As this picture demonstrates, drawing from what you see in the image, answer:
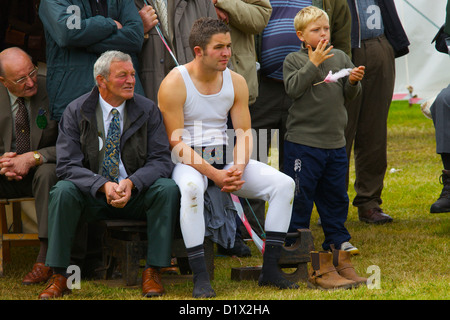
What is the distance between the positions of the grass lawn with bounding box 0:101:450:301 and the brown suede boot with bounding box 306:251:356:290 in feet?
0.25

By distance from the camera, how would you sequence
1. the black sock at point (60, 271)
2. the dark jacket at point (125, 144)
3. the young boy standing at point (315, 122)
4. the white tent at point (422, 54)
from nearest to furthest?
the black sock at point (60, 271)
the dark jacket at point (125, 144)
the young boy standing at point (315, 122)
the white tent at point (422, 54)

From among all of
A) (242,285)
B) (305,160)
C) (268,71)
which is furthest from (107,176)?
(268,71)

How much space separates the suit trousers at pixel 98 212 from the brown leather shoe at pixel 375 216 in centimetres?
278

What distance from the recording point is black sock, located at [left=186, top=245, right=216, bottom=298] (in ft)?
14.2

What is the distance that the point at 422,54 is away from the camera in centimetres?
1255

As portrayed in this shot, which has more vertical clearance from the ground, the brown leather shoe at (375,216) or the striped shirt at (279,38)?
the striped shirt at (279,38)

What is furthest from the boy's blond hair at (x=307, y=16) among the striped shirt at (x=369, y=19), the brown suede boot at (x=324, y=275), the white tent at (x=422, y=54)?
the white tent at (x=422, y=54)

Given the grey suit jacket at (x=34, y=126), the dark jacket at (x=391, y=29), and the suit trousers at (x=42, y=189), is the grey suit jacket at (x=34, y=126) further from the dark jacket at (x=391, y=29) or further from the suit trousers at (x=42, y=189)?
the dark jacket at (x=391, y=29)

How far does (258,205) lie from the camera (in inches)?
238

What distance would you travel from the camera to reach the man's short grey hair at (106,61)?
468 cm

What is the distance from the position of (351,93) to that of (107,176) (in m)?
1.81

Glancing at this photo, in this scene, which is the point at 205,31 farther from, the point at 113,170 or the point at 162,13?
the point at 113,170

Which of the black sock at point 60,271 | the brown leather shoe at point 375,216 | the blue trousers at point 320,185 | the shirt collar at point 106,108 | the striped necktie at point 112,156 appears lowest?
the brown leather shoe at point 375,216

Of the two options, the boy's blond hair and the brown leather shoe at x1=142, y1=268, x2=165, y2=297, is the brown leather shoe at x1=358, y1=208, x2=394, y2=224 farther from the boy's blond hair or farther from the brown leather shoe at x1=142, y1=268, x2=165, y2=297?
the brown leather shoe at x1=142, y1=268, x2=165, y2=297
